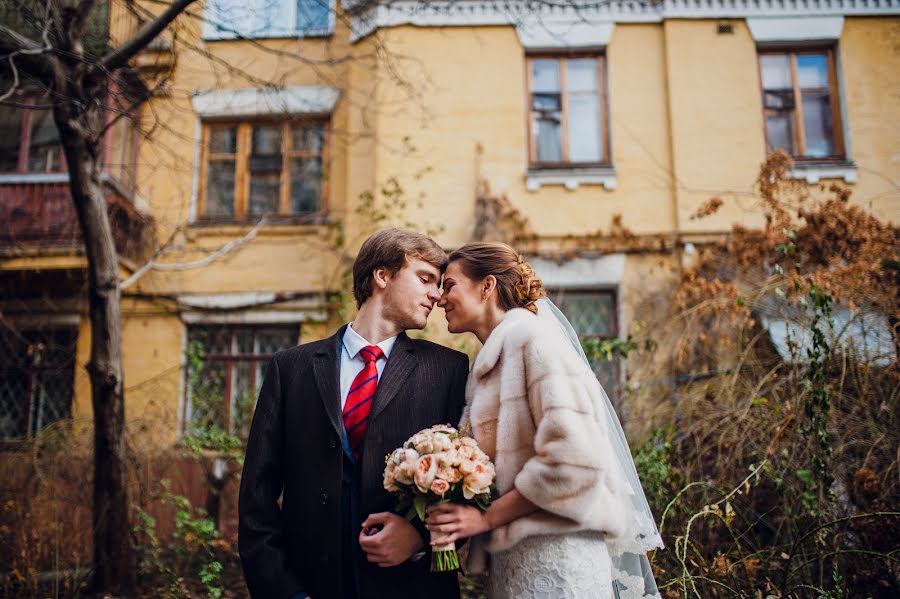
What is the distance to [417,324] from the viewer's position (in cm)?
301

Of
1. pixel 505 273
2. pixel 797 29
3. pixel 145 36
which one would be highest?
pixel 797 29

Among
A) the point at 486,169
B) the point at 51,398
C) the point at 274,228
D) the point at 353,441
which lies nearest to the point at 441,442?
the point at 353,441

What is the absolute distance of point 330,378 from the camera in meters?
2.80

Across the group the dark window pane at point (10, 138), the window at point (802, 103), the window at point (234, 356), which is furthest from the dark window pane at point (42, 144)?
the window at point (802, 103)

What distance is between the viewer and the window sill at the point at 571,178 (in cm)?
888

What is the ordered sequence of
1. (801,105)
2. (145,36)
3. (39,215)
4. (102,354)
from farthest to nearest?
(801,105)
(39,215)
(102,354)
(145,36)

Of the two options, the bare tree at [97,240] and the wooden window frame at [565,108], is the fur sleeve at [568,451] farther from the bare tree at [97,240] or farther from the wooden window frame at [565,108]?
the wooden window frame at [565,108]

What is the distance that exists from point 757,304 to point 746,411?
1.75 metres

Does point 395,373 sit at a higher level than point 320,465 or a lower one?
higher

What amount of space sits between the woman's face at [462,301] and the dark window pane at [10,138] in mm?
9419

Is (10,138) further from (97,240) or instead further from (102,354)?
(102,354)

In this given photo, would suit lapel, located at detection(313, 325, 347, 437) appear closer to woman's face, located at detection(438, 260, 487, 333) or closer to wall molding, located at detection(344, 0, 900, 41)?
woman's face, located at detection(438, 260, 487, 333)

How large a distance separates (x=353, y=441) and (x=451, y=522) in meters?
0.59

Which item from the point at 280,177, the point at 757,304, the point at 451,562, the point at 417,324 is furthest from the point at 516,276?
the point at 280,177
